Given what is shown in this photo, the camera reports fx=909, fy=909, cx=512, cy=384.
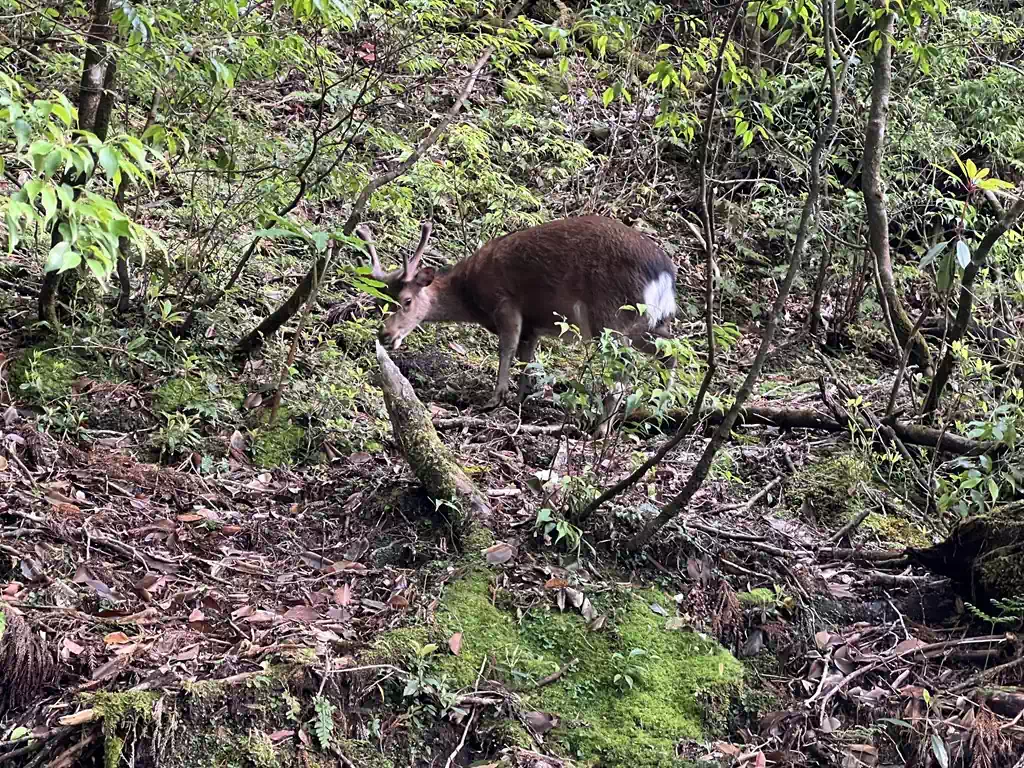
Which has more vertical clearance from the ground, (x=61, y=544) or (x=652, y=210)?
(x=652, y=210)

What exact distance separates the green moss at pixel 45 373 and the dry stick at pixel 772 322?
11.7 feet

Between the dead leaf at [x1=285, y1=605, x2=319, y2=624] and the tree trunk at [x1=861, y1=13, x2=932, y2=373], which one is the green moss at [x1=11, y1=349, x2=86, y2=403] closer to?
the dead leaf at [x1=285, y1=605, x2=319, y2=624]

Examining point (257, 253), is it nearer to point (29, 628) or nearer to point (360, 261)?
point (360, 261)

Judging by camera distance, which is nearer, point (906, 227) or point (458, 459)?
point (458, 459)

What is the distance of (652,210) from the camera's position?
36.2ft

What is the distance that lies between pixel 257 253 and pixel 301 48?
2.60 meters

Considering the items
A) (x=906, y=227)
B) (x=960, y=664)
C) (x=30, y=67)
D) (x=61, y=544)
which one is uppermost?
(x=906, y=227)

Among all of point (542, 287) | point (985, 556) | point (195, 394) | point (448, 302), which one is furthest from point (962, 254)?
point (448, 302)

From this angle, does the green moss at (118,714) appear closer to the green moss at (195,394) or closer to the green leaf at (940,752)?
the green moss at (195,394)

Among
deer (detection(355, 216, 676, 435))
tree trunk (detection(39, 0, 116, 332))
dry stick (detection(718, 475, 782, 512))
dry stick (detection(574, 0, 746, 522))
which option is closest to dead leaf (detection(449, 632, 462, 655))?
dry stick (detection(574, 0, 746, 522))

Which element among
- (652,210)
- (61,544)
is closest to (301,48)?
(61,544)

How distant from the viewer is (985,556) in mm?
4383

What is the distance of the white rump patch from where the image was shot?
752 centimetres

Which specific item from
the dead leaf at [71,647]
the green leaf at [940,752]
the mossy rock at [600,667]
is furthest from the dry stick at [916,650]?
the dead leaf at [71,647]
